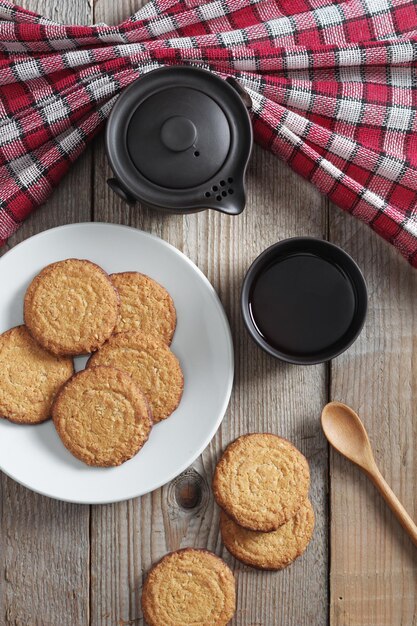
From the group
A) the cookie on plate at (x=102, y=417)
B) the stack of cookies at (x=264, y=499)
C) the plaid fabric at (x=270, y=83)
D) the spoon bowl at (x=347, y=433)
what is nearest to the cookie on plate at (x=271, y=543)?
the stack of cookies at (x=264, y=499)

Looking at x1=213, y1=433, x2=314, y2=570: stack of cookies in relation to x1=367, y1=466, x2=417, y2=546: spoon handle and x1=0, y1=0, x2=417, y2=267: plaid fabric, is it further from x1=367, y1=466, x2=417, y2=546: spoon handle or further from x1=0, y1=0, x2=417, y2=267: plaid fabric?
x1=0, y1=0, x2=417, y2=267: plaid fabric

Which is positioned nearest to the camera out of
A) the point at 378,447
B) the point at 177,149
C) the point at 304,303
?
the point at 177,149

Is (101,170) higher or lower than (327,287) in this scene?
higher

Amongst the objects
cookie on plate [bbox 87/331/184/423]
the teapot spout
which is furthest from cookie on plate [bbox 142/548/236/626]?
the teapot spout

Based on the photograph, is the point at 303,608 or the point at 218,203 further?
the point at 303,608

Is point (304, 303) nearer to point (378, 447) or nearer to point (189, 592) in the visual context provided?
point (378, 447)

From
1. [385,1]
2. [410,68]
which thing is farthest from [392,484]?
[385,1]

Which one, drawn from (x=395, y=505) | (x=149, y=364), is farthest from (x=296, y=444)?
(x=149, y=364)

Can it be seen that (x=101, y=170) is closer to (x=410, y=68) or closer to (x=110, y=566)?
(x=410, y=68)
